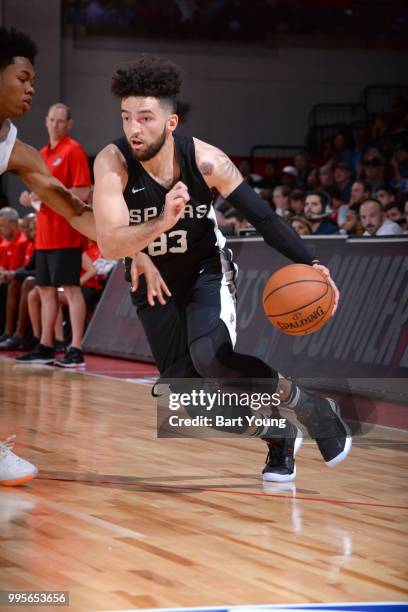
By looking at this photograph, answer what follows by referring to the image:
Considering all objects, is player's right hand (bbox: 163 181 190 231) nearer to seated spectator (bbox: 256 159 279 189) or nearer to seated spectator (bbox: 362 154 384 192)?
seated spectator (bbox: 362 154 384 192)

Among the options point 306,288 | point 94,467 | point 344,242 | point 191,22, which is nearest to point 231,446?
point 94,467

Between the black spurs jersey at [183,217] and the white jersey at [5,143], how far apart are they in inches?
18.4

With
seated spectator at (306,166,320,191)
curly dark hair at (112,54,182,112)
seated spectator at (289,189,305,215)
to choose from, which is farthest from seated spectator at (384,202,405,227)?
curly dark hair at (112,54,182,112)

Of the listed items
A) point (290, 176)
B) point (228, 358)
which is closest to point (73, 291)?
point (228, 358)

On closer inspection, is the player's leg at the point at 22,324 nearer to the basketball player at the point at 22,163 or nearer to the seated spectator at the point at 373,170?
the seated spectator at the point at 373,170

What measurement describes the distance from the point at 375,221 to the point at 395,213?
3.07 ft

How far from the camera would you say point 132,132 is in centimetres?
454

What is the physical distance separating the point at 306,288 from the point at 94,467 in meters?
1.38

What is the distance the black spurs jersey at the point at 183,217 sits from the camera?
470 cm

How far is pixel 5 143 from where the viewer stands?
4730 mm

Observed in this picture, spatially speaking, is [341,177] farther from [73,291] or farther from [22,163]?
[22,163]

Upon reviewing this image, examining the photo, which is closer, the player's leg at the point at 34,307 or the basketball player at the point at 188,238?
the basketball player at the point at 188,238

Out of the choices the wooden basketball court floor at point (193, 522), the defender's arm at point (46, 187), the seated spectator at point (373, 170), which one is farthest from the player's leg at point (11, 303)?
the defender's arm at point (46, 187)

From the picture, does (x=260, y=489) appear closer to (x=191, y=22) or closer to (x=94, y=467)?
(x=94, y=467)
